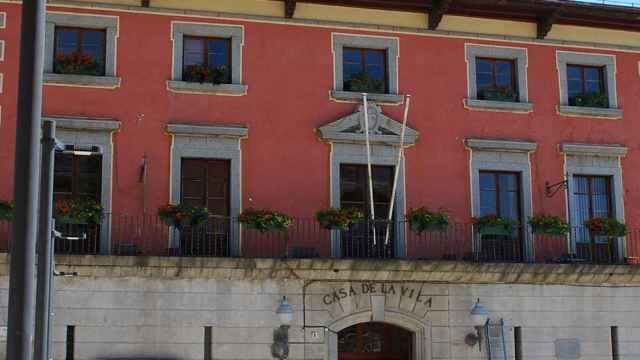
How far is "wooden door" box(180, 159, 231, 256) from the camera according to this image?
19.8 m

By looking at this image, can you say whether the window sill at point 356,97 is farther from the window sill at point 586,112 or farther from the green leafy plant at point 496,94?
the window sill at point 586,112

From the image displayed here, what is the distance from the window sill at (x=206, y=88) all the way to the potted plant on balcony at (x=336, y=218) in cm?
296

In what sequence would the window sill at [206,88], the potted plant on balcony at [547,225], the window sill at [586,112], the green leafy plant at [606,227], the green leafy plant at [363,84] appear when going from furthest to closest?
the window sill at [586,112], the green leafy plant at [606,227], the green leafy plant at [363,84], the potted plant on balcony at [547,225], the window sill at [206,88]

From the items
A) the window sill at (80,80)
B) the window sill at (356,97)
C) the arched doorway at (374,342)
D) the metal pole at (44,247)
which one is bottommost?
the arched doorway at (374,342)

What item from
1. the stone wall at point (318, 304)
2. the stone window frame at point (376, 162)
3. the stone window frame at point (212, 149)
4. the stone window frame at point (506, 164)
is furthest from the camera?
the stone window frame at point (506, 164)

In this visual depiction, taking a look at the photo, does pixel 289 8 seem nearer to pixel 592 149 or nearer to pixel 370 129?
pixel 370 129

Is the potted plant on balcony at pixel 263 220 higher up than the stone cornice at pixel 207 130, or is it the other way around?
the stone cornice at pixel 207 130

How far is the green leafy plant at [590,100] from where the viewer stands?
22.6 meters

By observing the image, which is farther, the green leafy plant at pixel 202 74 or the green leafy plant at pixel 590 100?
the green leafy plant at pixel 590 100

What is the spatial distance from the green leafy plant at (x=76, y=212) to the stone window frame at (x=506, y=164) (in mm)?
7656

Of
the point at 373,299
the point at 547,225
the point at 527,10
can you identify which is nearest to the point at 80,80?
the point at 373,299

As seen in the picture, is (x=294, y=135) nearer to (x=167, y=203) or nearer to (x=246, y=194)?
(x=246, y=194)

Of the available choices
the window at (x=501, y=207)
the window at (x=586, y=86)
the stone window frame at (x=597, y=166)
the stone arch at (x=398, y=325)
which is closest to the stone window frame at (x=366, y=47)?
the window at (x=501, y=207)

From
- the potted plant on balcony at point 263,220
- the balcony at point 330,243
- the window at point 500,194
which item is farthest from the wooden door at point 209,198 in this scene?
the window at point 500,194
